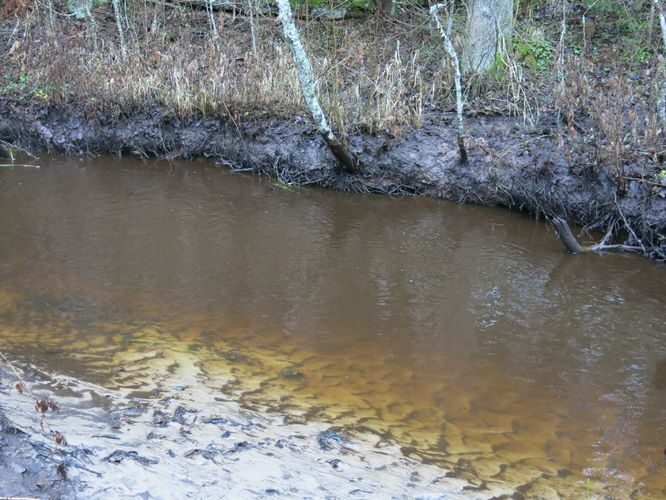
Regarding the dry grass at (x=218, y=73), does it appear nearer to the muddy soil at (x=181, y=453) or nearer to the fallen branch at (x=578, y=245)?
the fallen branch at (x=578, y=245)

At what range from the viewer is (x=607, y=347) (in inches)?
239

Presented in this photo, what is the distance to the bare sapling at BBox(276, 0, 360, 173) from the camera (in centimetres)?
887

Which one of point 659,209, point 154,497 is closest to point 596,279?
point 659,209

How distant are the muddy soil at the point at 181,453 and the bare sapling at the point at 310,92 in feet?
19.3

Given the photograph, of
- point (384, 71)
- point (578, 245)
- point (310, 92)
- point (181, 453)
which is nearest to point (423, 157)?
point (384, 71)

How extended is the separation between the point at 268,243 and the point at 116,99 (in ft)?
19.4

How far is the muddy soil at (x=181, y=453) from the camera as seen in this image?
129 inches

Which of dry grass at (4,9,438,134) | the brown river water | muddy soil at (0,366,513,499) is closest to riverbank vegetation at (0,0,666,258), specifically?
dry grass at (4,9,438,134)

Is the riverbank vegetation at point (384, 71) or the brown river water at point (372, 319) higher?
the riverbank vegetation at point (384, 71)

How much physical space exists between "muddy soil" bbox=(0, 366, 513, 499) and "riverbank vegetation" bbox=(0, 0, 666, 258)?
20.0 feet

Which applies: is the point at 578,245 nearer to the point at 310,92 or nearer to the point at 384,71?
Result: the point at 310,92

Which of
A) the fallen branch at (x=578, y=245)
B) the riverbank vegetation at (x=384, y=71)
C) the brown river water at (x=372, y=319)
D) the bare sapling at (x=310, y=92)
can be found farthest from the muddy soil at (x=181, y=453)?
the riverbank vegetation at (x=384, y=71)

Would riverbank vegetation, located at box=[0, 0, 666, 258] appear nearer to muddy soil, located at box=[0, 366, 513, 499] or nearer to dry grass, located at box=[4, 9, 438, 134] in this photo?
dry grass, located at box=[4, 9, 438, 134]

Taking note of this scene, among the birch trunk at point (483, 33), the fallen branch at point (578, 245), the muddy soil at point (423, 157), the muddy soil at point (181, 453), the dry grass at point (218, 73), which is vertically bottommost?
the muddy soil at point (181, 453)
